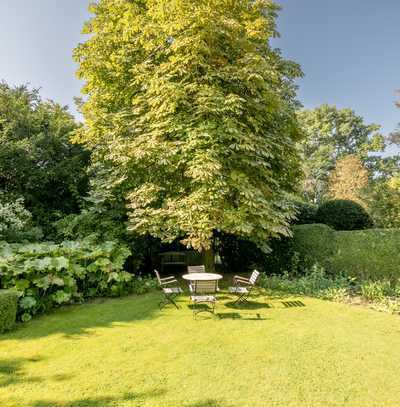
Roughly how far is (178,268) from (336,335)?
7835 millimetres

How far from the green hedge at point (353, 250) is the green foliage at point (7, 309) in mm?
8648

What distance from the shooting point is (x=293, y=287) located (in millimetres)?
8867

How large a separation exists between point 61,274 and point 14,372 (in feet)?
10.5

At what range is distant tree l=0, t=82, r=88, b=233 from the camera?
37.9ft

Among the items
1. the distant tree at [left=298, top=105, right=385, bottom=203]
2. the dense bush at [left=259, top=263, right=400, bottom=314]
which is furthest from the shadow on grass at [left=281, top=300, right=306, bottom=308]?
the distant tree at [left=298, top=105, right=385, bottom=203]

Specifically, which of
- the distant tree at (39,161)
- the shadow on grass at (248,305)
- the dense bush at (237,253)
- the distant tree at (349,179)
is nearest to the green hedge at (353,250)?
the dense bush at (237,253)

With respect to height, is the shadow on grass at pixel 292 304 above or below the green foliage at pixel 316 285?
below

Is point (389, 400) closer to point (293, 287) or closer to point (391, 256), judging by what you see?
point (293, 287)

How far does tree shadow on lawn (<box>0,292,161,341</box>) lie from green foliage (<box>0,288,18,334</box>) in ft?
0.55

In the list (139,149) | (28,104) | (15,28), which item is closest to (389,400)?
(139,149)

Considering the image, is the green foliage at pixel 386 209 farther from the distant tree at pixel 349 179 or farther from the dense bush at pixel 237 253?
the distant tree at pixel 349 179

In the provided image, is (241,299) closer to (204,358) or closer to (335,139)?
(204,358)

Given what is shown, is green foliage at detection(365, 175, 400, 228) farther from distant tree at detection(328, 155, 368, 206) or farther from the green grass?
distant tree at detection(328, 155, 368, 206)

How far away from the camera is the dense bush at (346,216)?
11.9 metres
